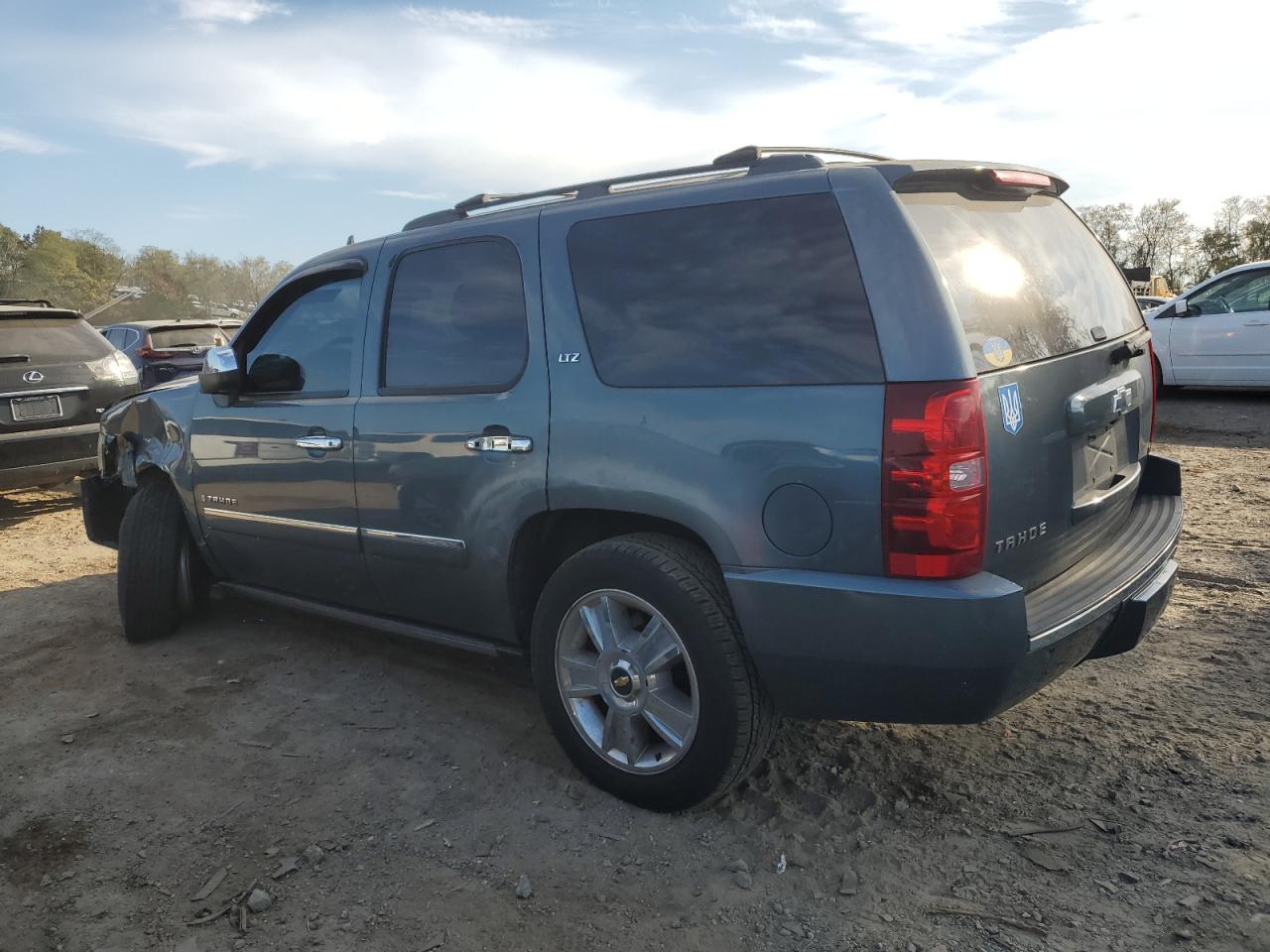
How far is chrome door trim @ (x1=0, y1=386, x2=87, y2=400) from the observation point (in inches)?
285

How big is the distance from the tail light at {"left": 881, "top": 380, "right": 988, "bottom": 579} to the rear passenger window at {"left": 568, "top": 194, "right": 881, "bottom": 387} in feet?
0.51

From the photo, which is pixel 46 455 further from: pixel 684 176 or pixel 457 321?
pixel 684 176

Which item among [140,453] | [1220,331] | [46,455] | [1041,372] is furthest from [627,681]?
[1220,331]

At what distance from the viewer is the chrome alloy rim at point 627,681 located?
9.42 ft

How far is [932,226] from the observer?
2.61 m

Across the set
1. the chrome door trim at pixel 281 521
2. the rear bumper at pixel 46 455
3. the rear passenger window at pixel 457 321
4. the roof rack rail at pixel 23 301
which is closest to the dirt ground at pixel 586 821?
the chrome door trim at pixel 281 521

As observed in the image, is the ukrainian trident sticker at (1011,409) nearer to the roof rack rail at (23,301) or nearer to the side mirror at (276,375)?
the side mirror at (276,375)

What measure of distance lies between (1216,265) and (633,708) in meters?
56.8

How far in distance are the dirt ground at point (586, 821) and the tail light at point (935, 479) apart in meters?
0.90

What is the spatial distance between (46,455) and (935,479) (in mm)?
7160

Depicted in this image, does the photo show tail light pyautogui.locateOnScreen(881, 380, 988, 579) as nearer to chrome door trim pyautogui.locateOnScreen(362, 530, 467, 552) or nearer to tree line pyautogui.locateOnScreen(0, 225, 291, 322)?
chrome door trim pyautogui.locateOnScreen(362, 530, 467, 552)

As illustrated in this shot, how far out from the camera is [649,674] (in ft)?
9.50

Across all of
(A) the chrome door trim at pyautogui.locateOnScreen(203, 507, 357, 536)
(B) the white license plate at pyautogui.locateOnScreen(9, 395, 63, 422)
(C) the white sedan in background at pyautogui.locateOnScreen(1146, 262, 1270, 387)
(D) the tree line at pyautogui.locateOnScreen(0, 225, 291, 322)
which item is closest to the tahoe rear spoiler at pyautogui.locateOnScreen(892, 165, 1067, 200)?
(A) the chrome door trim at pyautogui.locateOnScreen(203, 507, 357, 536)

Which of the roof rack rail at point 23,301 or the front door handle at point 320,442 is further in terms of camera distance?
the roof rack rail at point 23,301
